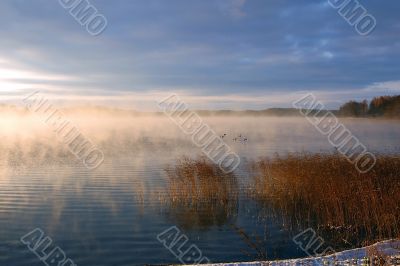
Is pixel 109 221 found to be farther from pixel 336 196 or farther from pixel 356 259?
pixel 356 259

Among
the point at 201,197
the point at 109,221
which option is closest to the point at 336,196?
the point at 201,197

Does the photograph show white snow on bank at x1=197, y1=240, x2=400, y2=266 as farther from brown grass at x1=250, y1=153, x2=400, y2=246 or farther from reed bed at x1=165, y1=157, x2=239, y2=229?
reed bed at x1=165, y1=157, x2=239, y2=229

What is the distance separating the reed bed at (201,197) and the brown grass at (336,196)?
136cm

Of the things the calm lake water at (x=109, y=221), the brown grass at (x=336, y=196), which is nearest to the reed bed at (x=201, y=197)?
the calm lake water at (x=109, y=221)

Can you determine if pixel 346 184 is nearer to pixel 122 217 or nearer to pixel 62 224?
pixel 122 217

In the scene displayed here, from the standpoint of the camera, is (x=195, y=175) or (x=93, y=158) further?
(x=93, y=158)

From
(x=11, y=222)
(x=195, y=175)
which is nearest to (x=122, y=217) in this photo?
(x=11, y=222)

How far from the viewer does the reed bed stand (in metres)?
15.5

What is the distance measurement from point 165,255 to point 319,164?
9.45 m

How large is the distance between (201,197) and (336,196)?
5744mm

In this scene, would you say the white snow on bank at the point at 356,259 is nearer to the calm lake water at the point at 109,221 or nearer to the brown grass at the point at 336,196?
the brown grass at the point at 336,196

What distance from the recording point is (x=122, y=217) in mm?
15242

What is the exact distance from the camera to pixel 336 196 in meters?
14.5

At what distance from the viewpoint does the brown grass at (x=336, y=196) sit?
43.3 feet
